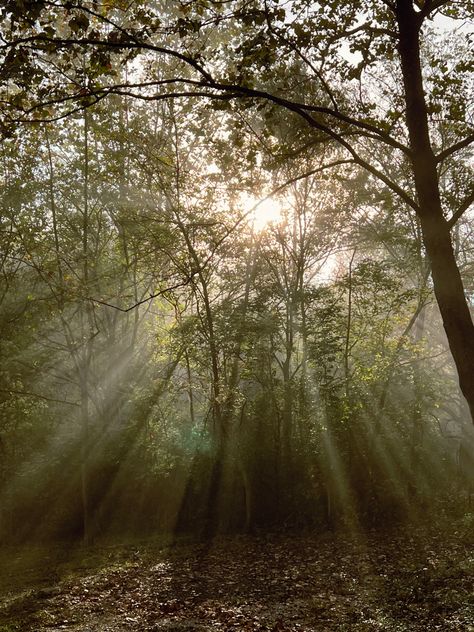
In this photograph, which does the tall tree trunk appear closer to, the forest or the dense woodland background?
the forest

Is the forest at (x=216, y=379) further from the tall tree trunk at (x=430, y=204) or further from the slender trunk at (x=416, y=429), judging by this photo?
the tall tree trunk at (x=430, y=204)

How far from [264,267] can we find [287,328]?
270cm

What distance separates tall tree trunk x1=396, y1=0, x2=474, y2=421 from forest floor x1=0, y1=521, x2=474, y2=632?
375cm

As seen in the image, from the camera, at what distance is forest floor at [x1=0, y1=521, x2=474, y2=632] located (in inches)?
303

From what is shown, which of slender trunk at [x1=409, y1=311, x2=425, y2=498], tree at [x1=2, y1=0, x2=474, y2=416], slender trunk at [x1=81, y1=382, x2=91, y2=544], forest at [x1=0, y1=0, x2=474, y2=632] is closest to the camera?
tree at [x1=2, y1=0, x2=474, y2=416]

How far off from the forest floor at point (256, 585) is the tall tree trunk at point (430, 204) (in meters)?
3.75

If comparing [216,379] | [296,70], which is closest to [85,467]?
[216,379]

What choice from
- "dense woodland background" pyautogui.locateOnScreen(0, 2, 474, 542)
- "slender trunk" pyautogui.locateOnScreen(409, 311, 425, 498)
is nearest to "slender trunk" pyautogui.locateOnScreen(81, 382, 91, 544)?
"dense woodland background" pyautogui.locateOnScreen(0, 2, 474, 542)

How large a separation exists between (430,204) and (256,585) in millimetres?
8359

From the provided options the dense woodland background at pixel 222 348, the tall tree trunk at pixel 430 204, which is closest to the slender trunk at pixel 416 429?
the dense woodland background at pixel 222 348

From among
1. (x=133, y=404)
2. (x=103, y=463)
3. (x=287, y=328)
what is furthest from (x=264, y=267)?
(x=103, y=463)

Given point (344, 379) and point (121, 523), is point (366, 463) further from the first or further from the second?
point (121, 523)

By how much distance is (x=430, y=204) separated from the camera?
6.85 metres

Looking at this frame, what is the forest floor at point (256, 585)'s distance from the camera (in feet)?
25.3
